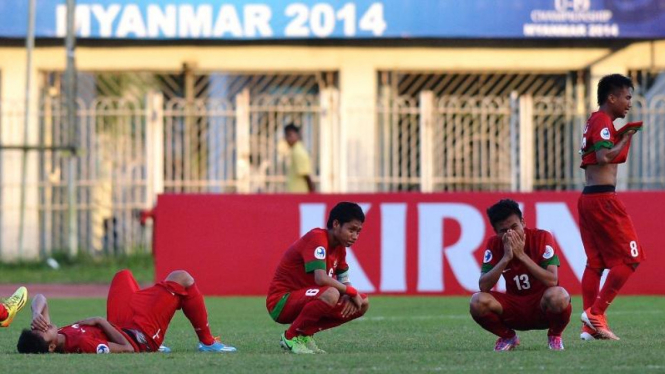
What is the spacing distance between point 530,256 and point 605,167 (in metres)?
1.57

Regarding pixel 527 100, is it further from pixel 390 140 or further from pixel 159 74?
pixel 159 74

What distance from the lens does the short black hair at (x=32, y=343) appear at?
8594 millimetres

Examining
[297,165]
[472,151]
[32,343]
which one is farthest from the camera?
[472,151]

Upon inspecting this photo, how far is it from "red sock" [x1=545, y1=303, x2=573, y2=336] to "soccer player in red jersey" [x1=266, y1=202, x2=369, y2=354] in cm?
118

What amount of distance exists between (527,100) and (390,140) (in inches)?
91.3

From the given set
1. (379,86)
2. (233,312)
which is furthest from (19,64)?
(233,312)

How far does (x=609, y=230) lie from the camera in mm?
10242

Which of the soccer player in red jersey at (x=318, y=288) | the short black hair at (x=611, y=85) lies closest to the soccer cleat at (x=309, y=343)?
the soccer player in red jersey at (x=318, y=288)

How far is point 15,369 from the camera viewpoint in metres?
7.90

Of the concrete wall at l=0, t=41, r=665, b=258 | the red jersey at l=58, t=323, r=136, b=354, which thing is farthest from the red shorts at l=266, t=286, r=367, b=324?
the concrete wall at l=0, t=41, r=665, b=258

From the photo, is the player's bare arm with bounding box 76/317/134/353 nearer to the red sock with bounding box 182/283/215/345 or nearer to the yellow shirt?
the red sock with bounding box 182/283/215/345

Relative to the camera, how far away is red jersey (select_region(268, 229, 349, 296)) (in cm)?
904

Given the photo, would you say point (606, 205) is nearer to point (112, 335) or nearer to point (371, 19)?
point (112, 335)

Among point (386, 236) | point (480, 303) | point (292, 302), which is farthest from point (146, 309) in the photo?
point (386, 236)
